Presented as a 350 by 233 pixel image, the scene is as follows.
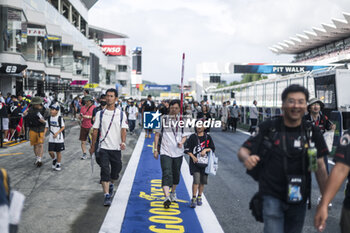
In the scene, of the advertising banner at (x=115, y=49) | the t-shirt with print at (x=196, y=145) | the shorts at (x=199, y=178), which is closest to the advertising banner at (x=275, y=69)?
the t-shirt with print at (x=196, y=145)

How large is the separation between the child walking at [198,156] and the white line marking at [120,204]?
1178 mm

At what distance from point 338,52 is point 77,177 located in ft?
192

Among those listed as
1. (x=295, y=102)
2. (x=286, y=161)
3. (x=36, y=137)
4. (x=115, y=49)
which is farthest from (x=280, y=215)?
(x=115, y=49)

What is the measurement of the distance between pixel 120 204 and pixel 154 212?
2.27 feet

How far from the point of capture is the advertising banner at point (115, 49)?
96.1m

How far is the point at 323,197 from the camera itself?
277 centimetres

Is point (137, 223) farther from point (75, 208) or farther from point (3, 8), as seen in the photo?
point (3, 8)

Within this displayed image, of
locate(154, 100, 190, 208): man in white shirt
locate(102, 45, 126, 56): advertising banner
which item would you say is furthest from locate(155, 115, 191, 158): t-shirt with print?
locate(102, 45, 126, 56): advertising banner

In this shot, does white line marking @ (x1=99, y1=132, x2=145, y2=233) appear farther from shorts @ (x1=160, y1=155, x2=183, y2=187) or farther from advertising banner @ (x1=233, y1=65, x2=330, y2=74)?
advertising banner @ (x1=233, y1=65, x2=330, y2=74)

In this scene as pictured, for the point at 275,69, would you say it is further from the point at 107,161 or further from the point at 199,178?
the point at 107,161

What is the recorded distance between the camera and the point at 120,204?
6188 millimetres

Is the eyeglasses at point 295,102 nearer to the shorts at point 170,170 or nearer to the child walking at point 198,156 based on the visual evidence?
the child walking at point 198,156

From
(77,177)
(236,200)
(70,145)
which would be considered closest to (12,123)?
(70,145)

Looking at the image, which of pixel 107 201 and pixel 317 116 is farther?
pixel 317 116
